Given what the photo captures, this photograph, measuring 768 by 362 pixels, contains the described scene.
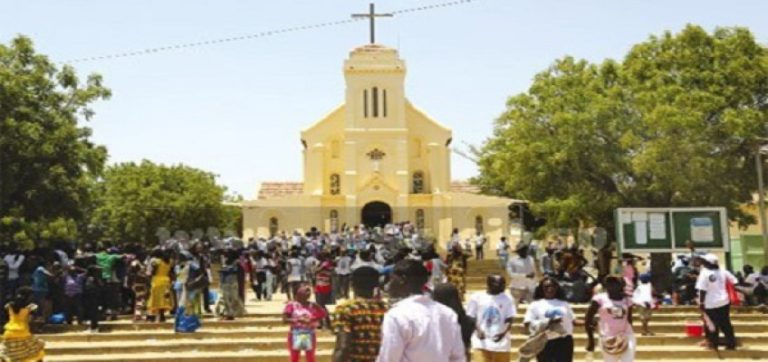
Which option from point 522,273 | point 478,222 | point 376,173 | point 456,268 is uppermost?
point 376,173

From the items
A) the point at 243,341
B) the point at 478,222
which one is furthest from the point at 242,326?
the point at 478,222

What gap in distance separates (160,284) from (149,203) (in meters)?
38.5

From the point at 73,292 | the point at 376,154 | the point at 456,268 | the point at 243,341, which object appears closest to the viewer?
the point at 243,341

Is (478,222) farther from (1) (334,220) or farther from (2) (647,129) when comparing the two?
(2) (647,129)

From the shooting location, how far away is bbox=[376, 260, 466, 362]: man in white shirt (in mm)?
4668

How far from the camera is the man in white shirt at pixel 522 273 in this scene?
46.8 ft

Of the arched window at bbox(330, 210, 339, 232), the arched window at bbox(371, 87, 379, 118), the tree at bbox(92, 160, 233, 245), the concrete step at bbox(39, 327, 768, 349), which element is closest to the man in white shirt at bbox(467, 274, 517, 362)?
the concrete step at bbox(39, 327, 768, 349)

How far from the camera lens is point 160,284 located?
1420 cm

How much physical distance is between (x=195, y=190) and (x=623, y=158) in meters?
34.0

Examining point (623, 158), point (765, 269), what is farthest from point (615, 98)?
point (765, 269)

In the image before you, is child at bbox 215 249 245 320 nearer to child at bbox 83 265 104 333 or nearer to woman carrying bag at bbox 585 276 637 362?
child at bbox 83 265 104 333

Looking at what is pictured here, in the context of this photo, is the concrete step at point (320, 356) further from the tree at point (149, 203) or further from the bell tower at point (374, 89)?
the tree at point (149, 203)

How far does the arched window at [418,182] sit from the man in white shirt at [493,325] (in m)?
40.8

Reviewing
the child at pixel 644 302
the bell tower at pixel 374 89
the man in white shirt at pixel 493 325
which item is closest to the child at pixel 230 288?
the child at pixel 644 302
